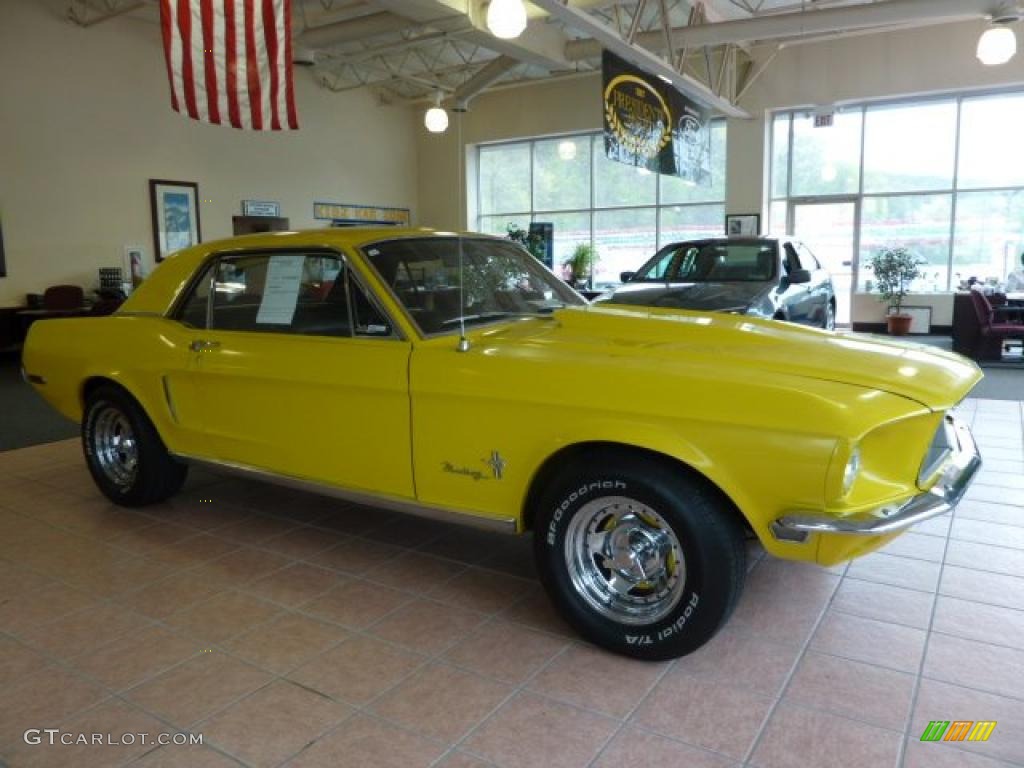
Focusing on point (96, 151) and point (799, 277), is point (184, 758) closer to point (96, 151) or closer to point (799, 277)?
point (799, 277)

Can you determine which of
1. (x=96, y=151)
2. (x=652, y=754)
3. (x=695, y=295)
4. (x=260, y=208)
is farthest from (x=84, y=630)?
(x=260, y=208)

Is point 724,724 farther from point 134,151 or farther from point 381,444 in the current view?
point 134,151

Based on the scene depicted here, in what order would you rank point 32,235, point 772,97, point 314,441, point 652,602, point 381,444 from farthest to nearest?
point 772,97 < point 32,235 < point 314,441 < point 381,444 < point 652,602

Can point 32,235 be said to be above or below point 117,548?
above

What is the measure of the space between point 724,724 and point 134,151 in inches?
567

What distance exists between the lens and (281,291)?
A: 3732 millimetres

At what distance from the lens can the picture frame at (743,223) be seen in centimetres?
1541

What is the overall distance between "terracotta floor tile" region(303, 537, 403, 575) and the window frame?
1.12 metres

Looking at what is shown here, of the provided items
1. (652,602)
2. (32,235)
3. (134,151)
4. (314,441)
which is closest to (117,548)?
(314,441)

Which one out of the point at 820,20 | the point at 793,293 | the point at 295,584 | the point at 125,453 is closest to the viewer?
the point at 295,584

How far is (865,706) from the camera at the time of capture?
2.48 metres

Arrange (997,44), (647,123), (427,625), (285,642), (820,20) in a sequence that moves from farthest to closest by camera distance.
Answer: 1. (820,20)
2. (647,123)
3. (997,44)
4. (427,625)
5. (285,642)

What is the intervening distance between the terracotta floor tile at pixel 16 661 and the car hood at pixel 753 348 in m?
2.10

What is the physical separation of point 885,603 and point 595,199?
1564 centimetres
